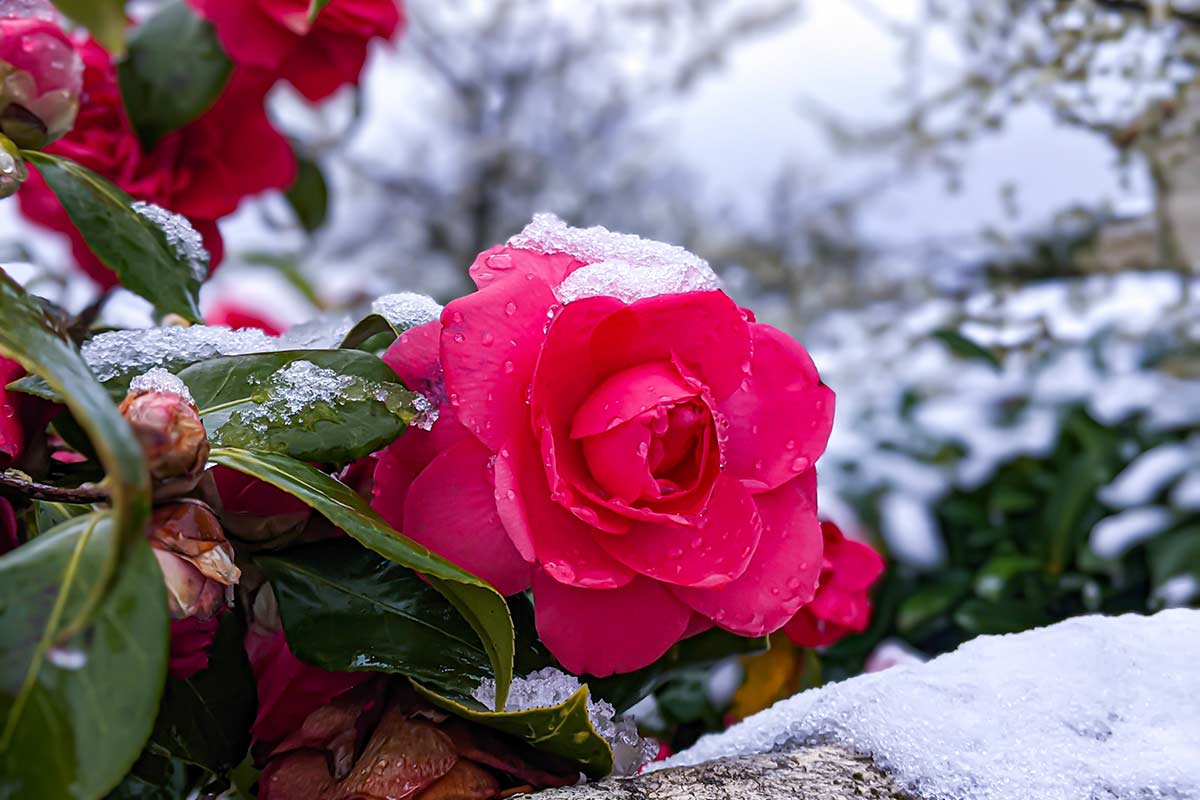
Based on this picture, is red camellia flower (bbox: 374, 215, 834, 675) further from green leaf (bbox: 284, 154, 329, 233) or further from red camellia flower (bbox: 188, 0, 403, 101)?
green leaf (bbox: 284, 154, 329, 233)

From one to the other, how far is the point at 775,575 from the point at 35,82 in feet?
1.05

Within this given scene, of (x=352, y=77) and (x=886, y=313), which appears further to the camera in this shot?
(x=886, y=313)

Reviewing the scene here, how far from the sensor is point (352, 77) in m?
0.65

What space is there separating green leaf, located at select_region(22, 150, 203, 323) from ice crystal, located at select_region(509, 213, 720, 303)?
0.15 m

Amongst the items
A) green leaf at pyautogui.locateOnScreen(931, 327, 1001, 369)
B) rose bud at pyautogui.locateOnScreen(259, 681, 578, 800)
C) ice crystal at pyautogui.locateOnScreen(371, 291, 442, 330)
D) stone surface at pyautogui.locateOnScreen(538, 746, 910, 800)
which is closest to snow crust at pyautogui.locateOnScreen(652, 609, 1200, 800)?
stone surface at pyautogui.locateOnScreen(538, 746, 910, 800)

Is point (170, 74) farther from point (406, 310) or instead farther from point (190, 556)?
point (190, 556)

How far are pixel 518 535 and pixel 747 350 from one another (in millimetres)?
102

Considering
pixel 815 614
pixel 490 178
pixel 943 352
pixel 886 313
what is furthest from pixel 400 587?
pixel 490 178

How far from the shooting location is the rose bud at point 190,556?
26cm

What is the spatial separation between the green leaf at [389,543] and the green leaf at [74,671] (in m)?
0.06

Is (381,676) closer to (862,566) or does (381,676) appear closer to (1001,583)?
(862,566)

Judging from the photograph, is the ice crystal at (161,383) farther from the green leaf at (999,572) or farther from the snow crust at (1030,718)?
the green leaf at (999,572)

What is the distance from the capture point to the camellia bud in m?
0.33

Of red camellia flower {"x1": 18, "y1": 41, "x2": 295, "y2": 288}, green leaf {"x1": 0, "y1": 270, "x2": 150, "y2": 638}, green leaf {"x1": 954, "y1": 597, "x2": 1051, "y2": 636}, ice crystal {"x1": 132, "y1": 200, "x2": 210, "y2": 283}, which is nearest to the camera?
green leaf {"x1": 0, "y1": 270, "x2": 150, "y2": 638}
